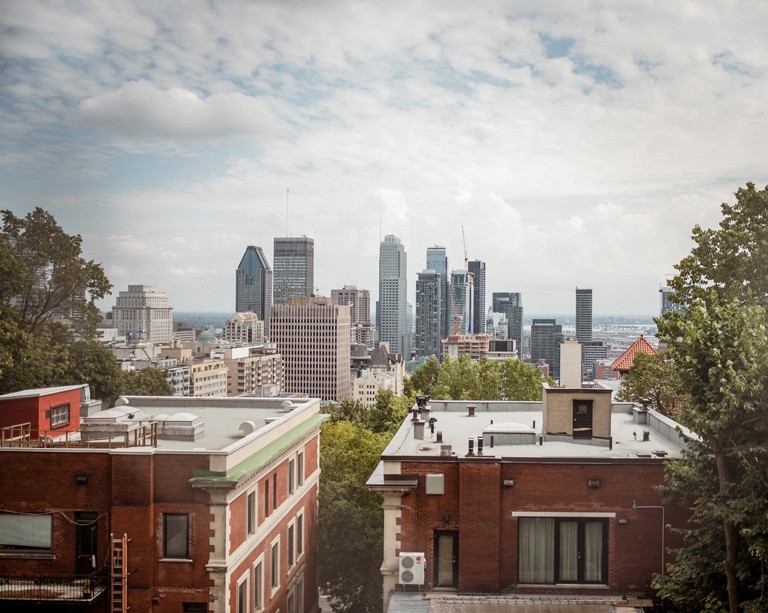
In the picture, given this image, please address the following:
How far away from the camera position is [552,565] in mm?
14859

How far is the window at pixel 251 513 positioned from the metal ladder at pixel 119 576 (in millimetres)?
2926

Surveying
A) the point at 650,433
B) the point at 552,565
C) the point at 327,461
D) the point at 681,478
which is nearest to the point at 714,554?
the point at 681,478

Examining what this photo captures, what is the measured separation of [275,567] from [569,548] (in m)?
8.46

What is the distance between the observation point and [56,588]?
597 inches

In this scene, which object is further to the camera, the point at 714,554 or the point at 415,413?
the point at 415,413

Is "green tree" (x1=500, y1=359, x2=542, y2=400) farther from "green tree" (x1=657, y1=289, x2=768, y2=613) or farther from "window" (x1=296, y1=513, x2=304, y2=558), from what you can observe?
"green tree" (x1=657, y1=289, x2=768, y2=613)

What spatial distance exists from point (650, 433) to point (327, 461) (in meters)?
14.2

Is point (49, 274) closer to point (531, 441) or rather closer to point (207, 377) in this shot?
point (531, 441)

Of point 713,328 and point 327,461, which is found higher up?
point 713,328

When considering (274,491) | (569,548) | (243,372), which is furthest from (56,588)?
(243,372)

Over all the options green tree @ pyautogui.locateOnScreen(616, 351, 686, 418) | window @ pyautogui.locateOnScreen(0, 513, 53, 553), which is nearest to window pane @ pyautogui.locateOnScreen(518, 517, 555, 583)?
window @ pyautogui.locateOnScreen(0, 513, 53, 553)

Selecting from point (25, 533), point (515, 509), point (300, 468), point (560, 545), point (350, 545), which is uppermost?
point (515, 509)

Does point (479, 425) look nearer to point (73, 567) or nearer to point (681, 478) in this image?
point (681, 478)

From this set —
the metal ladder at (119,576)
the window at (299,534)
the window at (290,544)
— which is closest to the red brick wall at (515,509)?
the metal ladder at (119,576)
